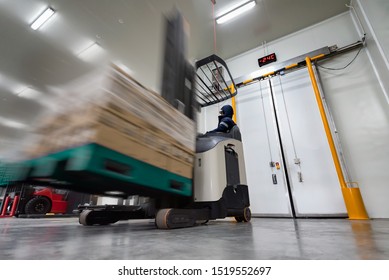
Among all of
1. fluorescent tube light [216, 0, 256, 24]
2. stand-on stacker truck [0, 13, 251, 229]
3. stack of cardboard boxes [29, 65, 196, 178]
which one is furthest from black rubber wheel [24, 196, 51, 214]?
fluorescent tube light [216, 0, 256, 24]

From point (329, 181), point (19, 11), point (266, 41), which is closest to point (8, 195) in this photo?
point (19, 11)

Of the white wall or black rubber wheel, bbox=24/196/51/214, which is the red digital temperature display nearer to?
the white wall

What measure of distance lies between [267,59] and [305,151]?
2.27 meters

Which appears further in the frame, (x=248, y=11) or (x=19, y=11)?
(x=248, y=11)

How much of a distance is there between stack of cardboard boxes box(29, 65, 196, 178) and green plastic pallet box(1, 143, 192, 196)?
0.03 m

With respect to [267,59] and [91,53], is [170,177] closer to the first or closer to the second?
[91,53]

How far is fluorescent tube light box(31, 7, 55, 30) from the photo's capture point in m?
1.46

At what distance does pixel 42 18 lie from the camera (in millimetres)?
1509

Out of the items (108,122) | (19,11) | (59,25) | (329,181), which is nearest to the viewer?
(108,122)

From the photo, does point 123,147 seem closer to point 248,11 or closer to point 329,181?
point 329,181

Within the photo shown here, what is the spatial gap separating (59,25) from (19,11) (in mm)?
687

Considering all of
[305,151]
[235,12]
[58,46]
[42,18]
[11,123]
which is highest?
[235,12]

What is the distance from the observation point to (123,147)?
872mm

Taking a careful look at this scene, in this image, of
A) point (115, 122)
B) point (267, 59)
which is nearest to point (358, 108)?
point (267, 59)
